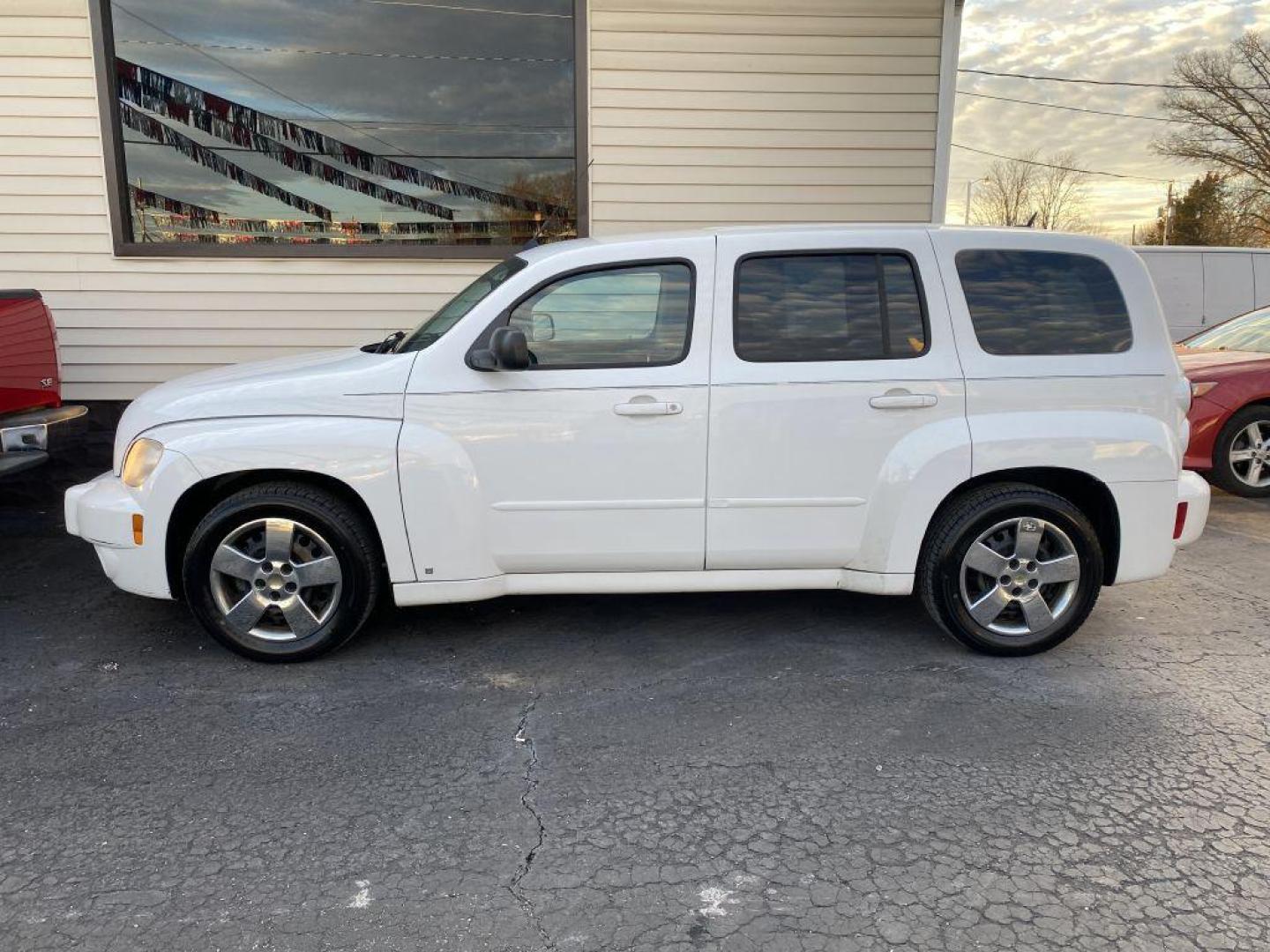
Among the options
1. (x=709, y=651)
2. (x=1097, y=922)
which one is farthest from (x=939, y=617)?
(x=1097, y=922)

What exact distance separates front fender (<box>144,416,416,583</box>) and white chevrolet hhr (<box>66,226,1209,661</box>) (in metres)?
0.01

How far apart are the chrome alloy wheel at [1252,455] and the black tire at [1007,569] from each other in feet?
13.9

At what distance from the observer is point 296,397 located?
3.83 meters

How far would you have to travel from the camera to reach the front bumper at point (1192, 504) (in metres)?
4.04

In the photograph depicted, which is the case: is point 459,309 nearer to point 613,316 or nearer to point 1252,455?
point 613,316

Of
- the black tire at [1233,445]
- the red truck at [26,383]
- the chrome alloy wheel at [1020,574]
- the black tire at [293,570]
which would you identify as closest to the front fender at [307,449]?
the black tire at [293,570]

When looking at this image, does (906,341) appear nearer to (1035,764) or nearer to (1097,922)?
(1035,764)

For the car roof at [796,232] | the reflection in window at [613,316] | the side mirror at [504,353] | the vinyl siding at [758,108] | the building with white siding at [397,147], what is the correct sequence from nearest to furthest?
the side mirror at [504,353]
the reflection in window at [613,316]
the car roof at [796,232]
the building with white siding at [397,147]
the vinyl siding at [758,108]

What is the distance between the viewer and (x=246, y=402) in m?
3.83

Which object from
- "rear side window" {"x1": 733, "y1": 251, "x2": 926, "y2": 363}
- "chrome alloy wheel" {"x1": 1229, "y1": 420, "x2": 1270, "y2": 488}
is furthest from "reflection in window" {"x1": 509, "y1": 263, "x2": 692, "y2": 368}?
"chrome alloy wheel" {"x1": 1229, "y1": 420, "x2": 1270, "y2": 488}

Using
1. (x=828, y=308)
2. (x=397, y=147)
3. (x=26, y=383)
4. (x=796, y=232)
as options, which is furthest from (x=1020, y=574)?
(x=397, y=147)

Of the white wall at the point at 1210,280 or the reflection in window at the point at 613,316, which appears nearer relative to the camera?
the reflection in window at the point at 613,316

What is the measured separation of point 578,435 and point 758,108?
507cm

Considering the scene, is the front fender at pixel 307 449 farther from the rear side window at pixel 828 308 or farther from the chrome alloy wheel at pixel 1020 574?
the chrome alloy wheel at pixel 1020 574
